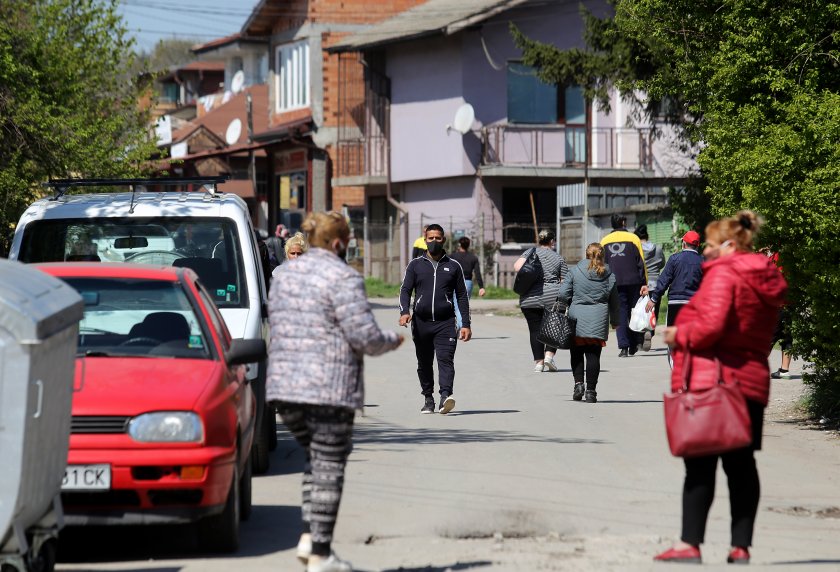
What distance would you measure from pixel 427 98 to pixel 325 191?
8649 mm

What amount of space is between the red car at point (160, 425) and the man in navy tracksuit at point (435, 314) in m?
6.27

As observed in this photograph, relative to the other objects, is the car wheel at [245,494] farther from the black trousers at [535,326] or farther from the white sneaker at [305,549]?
the black trousers at [535,326]

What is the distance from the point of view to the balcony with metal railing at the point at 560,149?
39.8m

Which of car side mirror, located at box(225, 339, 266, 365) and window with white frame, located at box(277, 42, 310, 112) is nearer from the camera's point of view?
car side mirror, located at box(225, 339, 266, 365)

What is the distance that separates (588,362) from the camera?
51.7ft

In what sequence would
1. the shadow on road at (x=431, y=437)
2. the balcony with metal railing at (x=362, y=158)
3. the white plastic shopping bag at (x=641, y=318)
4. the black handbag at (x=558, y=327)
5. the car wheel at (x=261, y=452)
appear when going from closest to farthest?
the car wheel at (x=261, y=452) → the shadow on road at (x=431, y=437) → the black handbag at (x=558, y=327) → the white plastic shopping bag at (x=641, y=318) → the balcony with metal railing at (x=362, y=158)

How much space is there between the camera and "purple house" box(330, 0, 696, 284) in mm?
39750

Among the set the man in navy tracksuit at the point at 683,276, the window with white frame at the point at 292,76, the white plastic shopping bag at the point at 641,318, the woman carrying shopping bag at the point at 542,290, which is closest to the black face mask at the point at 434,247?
the man in navy tracksuit at the point at 683,276

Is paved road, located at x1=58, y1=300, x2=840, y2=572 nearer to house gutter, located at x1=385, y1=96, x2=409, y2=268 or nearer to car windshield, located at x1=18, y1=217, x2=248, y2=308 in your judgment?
car windshield, located at x1=18, y1=217, x2=248, y2=308

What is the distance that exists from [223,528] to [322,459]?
1150 millimetres

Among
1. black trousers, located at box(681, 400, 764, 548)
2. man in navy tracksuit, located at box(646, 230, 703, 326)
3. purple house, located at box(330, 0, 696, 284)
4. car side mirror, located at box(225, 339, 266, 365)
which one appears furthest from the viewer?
purple house, located at box(330, 0, 696, 284)

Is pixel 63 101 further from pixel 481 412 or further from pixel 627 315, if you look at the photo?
pixel 481 412

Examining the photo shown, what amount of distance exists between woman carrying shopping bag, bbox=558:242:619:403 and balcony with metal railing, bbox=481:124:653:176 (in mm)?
23145

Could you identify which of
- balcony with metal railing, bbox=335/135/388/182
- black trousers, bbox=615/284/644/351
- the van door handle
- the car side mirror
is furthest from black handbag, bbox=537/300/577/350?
balcony with metal railing, bbox=335/135/388/182
